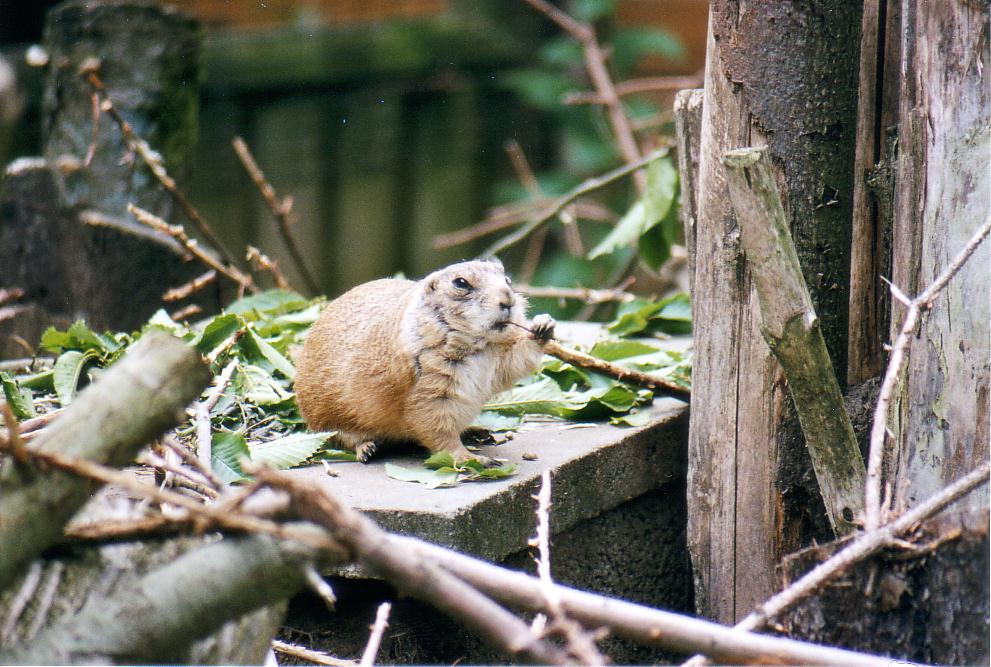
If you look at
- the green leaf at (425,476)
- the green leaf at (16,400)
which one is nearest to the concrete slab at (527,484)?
the green leaf at (425,476)

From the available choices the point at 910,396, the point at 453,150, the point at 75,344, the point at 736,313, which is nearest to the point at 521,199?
the point at 453,150

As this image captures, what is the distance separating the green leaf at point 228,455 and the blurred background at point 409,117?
13.4 feet

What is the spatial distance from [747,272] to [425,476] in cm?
106

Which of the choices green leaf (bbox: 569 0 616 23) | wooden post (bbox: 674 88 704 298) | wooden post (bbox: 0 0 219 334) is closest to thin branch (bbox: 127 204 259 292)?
wooden post (bbox: 0 0 219 334)

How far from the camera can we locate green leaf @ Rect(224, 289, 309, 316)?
463cm

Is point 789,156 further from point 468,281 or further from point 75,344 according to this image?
point 75,344

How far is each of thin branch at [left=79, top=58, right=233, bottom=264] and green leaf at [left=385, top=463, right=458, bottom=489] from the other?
6.97ft

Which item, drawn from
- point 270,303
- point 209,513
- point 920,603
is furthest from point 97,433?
point 270,303

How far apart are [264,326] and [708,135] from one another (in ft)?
6.66

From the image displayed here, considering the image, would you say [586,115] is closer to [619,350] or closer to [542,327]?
[619,350]

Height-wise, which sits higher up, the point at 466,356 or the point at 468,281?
the point at 468,281

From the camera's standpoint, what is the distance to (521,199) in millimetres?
7602

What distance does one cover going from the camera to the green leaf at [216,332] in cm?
376

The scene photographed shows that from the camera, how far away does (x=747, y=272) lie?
118 inches
